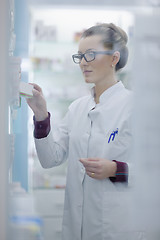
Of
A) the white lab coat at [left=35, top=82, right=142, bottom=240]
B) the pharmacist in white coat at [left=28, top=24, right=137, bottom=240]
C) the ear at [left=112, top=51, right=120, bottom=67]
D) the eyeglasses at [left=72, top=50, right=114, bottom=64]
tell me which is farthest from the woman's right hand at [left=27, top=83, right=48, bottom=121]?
the ear at [left=112, top=51, right=120, bottom=67]

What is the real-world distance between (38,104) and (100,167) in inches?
15.2

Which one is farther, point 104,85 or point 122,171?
point 104,85

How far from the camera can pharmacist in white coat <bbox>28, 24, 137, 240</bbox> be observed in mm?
1182

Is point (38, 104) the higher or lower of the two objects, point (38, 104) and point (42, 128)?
the higher

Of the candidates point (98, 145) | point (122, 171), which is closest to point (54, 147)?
point (98, 145)

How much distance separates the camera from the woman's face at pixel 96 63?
123 cm

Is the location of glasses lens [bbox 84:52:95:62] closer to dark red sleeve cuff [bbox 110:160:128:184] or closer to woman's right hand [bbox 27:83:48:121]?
woman's right hand [bbox 27:83:48:121]

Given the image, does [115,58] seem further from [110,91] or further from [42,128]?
[42,128]

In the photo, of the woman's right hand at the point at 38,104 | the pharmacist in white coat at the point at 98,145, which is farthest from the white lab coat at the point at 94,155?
the woman's right hand at the point at 38,104

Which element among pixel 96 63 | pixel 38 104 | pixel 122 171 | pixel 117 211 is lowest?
pixel 117 211

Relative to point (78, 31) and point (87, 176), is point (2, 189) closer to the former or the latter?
point (87, 176)

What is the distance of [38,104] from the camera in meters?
1.29

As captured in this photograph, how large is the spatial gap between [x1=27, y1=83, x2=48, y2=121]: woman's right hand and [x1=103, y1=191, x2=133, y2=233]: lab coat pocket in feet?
1.42

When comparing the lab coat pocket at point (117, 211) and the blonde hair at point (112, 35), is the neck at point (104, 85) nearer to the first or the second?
the blonde hair at point (112, 35)
